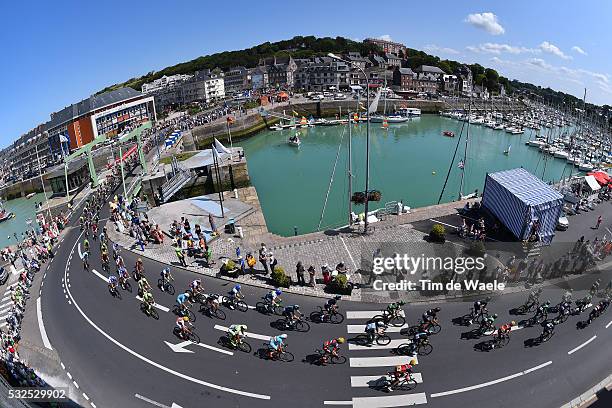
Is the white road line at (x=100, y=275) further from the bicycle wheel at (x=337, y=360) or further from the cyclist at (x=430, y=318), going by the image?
the cyclist at (x=430, y=318)

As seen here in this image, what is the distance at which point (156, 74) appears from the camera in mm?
177125

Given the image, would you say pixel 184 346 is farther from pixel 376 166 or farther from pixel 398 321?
pixel 376 166

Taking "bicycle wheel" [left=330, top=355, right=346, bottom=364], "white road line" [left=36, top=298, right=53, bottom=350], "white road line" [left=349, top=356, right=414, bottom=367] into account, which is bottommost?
"white road line" [left=36, top=298, right=53, bottom=350]

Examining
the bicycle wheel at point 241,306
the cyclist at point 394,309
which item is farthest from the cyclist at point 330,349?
the bicycle wheel at point 241,306

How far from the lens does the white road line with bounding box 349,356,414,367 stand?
17.1 m

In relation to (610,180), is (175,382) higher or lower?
lower

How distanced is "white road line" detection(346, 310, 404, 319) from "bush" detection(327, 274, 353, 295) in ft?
5.35

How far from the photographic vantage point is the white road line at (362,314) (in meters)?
20.4

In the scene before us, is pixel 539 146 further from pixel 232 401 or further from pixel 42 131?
pixel 42 131

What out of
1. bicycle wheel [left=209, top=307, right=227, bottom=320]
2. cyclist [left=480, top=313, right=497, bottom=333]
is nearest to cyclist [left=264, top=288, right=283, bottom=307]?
bicycle wheel [left=209, top=307, right=227, bottom=320]

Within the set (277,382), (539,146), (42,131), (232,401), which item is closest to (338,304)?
(277,382)

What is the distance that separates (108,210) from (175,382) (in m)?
28.4

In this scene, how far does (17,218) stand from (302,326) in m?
59.0

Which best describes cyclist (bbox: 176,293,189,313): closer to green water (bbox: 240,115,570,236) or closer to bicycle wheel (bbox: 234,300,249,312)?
bicycle wheel (bbox: 234,300,249,312)
